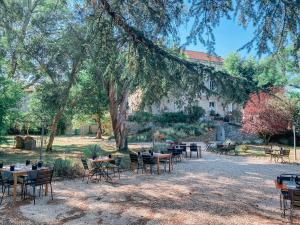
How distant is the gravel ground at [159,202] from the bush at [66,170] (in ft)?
2.70

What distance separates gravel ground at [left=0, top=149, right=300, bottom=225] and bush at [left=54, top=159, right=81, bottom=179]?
2.70 ft

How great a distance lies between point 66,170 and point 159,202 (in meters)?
4.90

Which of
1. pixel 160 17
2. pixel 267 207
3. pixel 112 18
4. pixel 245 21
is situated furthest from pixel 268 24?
pixel 267 207

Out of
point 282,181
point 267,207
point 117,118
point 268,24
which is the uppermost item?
point 268,24

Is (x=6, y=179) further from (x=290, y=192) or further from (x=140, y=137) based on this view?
(x=140, y=137)

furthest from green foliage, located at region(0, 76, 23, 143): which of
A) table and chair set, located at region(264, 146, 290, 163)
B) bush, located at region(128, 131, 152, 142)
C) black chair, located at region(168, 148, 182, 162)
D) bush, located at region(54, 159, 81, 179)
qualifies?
table and chair set, located at region(264, 146, 290, 163)

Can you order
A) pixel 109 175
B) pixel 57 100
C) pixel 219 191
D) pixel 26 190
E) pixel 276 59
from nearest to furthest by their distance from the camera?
pixel 276 59
pixel 26 190
pixel 219 191
pixel 109 175
pixel 57 100

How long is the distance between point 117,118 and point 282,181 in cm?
1427

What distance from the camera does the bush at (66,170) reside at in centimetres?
1165

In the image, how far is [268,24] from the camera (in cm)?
728

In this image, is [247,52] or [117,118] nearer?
[247,52]

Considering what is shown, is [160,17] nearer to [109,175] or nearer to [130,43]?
[130,43]

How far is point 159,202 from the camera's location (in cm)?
822

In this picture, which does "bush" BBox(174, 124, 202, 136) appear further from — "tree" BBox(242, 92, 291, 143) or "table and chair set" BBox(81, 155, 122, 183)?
"table and chair set" BBox(81, 155, 122, 183)
